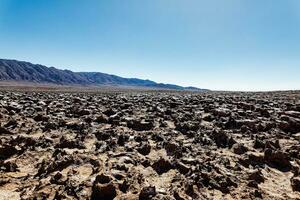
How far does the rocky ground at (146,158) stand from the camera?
19.8ft

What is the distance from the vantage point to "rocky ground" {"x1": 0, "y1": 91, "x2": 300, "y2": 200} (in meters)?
6.02

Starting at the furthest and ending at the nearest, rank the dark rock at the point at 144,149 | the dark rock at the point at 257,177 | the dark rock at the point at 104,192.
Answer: the dark rock at the point at 144,149 → the dark rock at the point at 257,177 → the dark rock at the point at 104,192

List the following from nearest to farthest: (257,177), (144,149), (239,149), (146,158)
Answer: (257,177), (146,158), (144,149), (239,149)

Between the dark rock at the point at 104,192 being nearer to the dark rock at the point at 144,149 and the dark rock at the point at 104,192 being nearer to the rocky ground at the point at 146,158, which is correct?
the rocky ground at the point at 146,158

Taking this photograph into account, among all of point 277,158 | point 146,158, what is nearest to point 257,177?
point 277,158

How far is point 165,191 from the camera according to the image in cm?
589

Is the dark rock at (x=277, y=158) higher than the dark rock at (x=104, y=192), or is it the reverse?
the dark rock at (x=277, y=158)

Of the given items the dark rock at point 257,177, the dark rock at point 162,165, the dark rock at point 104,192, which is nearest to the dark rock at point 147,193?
the dark rock at point 104,192

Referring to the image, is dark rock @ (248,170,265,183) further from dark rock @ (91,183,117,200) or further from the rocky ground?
dark rock @ (91,183,117,200)

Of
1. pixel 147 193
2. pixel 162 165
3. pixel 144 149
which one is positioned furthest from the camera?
pixel 144 149

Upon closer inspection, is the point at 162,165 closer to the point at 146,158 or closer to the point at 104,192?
the point at 146,158

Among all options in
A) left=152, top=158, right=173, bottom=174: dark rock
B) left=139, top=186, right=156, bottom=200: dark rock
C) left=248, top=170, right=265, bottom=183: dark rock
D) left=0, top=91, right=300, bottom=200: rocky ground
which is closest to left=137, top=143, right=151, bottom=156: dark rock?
left=0, top=91, right=300, bottom=200: rocky ground

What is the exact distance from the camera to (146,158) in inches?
308

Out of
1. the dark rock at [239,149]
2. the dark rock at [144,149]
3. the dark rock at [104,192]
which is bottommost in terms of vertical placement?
the dark rock at [104,192]
